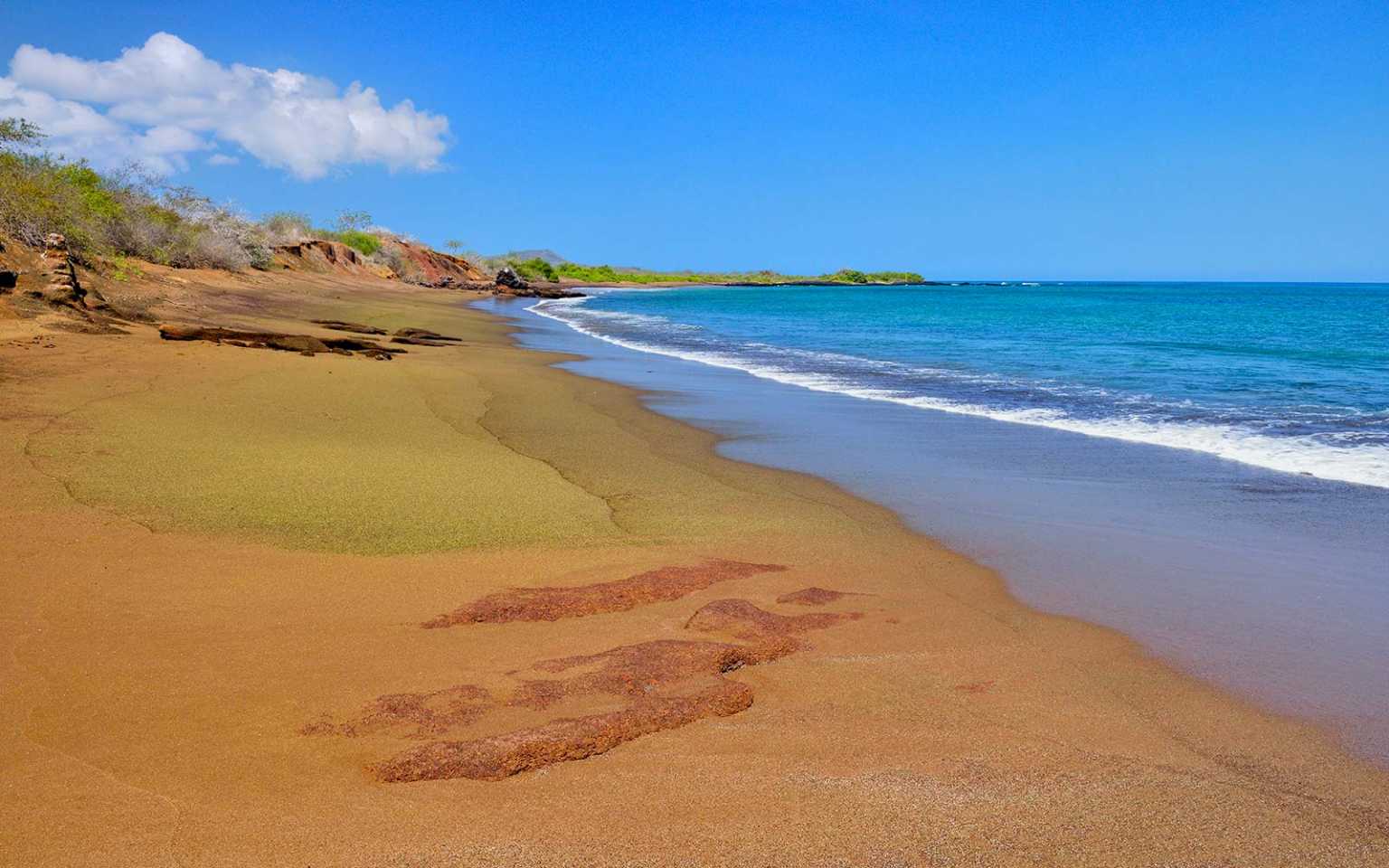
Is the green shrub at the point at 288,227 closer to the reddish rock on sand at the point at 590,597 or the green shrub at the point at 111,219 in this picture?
the green shrub at the point at 111,219

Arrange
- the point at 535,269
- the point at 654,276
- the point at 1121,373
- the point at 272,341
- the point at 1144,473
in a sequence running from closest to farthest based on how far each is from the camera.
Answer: the point at 1144,473
the point at 272,341
the point at 1121,373
the point at 535,269
the point at 654,276

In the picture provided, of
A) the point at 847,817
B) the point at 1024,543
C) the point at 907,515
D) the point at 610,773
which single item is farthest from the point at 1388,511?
the point at 610,773

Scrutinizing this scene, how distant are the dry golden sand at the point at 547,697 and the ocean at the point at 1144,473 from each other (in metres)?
0.51

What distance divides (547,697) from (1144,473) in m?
7.09

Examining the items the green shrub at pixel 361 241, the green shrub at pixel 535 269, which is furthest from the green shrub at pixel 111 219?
the green shrub at pixel 535 269

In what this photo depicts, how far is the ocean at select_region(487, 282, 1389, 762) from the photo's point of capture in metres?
4.61

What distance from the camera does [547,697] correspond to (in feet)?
11.5

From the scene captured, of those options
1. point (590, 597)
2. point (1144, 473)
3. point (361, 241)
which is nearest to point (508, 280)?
point (361, 241)

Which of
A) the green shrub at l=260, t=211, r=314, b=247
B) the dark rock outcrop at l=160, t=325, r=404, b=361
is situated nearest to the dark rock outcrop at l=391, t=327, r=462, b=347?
the dark rock outcrop at l=160, t=325, r=404, b=361

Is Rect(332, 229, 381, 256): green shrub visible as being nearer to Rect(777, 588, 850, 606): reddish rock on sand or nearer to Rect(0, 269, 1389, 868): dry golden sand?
Rect(0, 269, 1389, 868): dry golden sand

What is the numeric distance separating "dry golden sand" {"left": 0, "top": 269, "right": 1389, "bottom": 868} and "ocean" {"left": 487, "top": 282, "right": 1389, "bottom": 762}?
1.66ft

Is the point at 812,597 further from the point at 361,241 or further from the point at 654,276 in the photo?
the point at 654,276

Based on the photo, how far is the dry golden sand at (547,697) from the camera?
2697 mm

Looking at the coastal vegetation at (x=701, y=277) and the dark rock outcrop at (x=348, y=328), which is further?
the coastal vegetation at (x=701, y=277)
